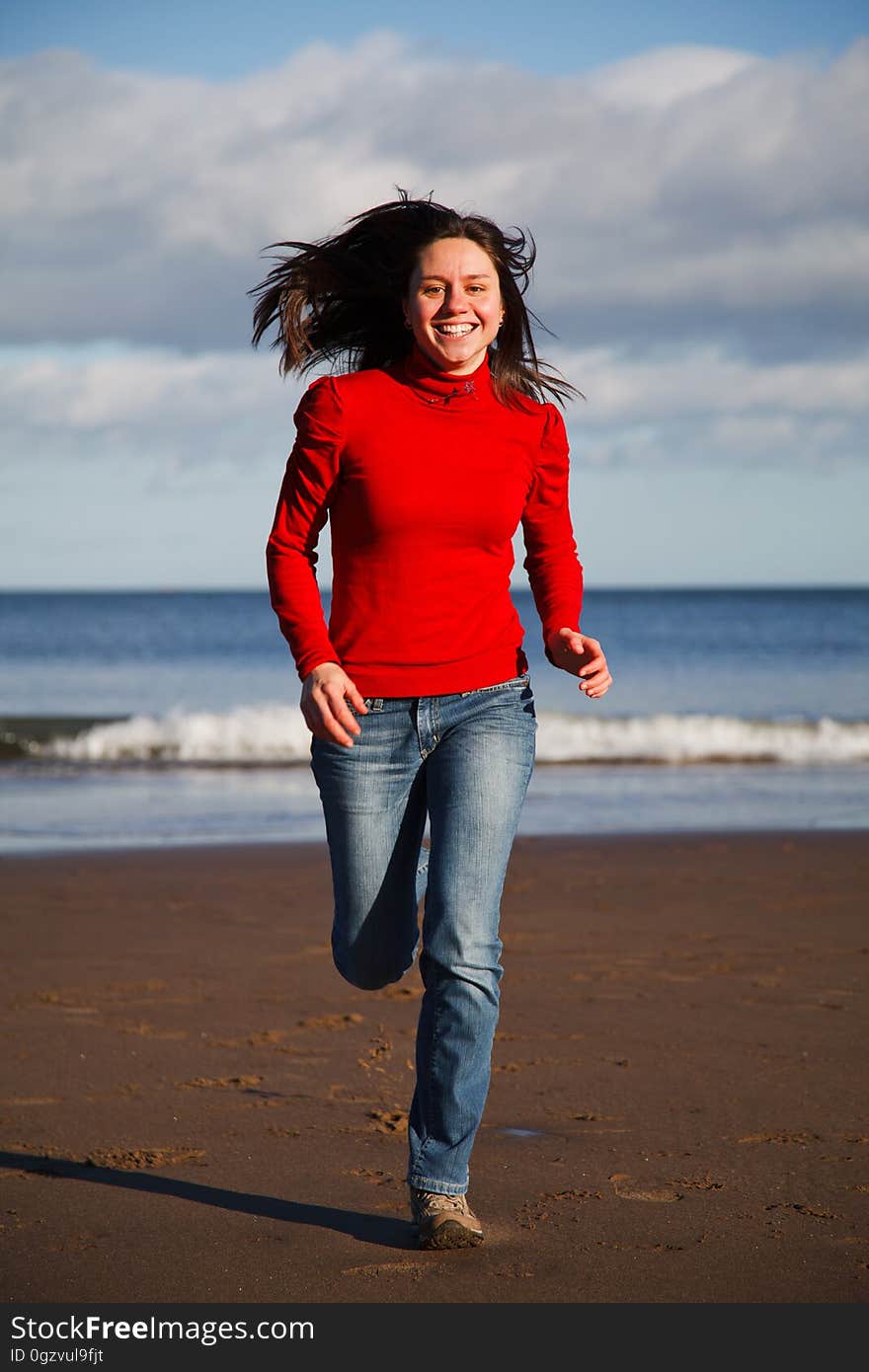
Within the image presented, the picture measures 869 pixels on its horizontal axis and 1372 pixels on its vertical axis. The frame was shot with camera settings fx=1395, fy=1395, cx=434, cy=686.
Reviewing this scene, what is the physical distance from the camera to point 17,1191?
347cm

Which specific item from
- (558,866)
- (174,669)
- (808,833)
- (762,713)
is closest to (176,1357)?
(558,866)

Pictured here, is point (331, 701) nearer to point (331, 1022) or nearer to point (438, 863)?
point (438, 863)

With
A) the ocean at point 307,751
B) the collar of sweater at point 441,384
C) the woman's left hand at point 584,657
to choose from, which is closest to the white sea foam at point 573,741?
the ocean at point 307,751

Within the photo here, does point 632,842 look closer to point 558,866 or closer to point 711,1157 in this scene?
point 558,866

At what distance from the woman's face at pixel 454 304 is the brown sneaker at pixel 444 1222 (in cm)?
188

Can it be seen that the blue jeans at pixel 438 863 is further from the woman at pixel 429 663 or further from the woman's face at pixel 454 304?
the woman's face at pixel 454 304

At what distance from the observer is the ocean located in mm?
11062

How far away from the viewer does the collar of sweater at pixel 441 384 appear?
3199 mm

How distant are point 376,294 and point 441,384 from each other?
0.36 metres

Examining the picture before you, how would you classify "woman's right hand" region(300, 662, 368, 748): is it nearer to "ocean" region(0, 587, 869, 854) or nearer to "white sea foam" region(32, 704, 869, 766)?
"ocean" region(0, 587, 869, 854)

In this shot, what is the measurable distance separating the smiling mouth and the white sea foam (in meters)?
13.0

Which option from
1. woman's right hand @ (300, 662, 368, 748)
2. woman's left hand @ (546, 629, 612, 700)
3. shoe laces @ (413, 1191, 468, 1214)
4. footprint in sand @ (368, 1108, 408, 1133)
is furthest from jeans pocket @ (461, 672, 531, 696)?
footprint in sand @ (368, 1108, 408, 1133)

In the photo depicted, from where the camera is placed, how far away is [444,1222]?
3.06 m

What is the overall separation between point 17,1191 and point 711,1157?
1.78m
